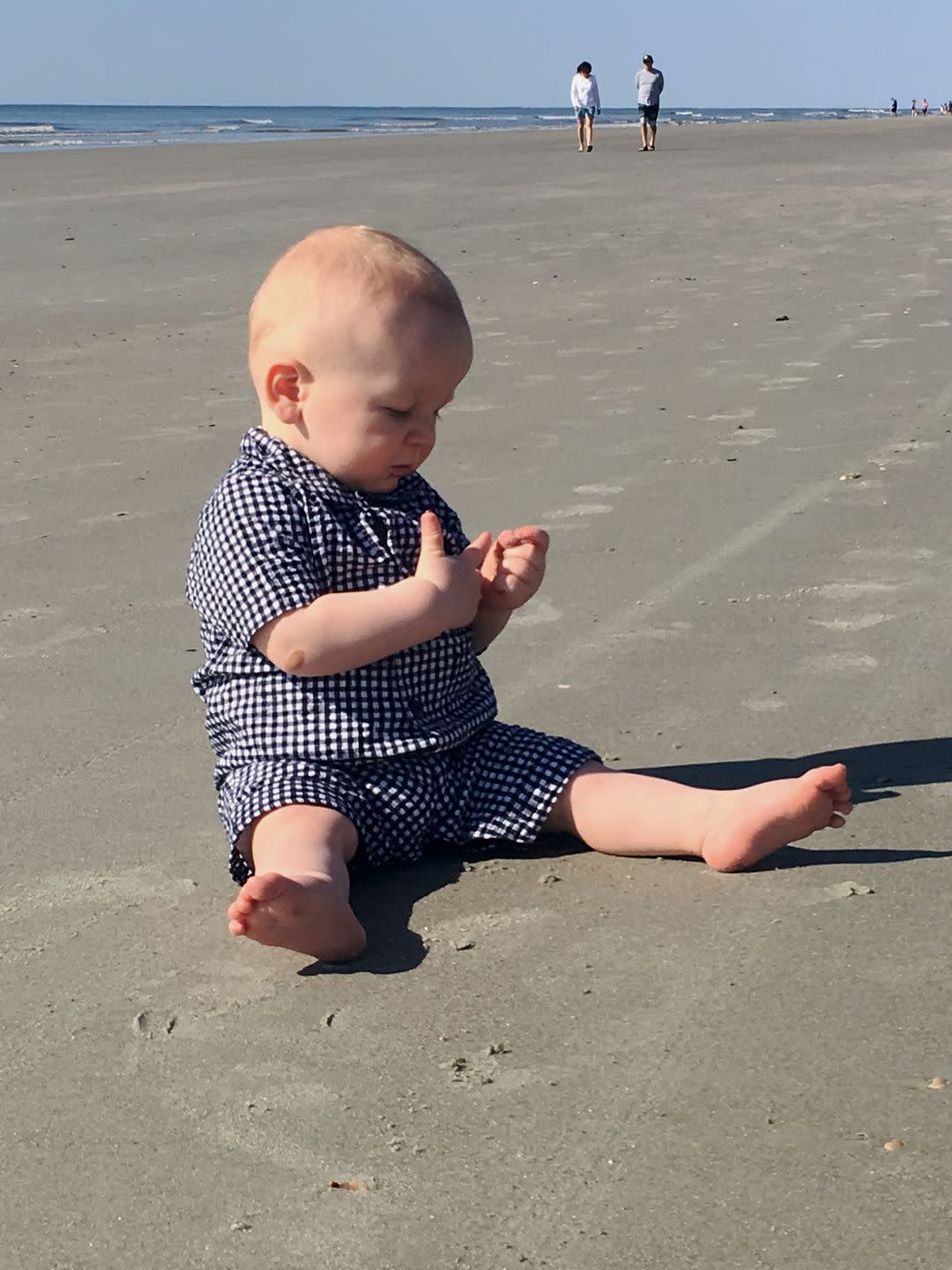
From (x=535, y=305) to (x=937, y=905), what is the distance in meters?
6.63

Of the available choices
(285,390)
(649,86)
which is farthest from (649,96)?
(285,390)

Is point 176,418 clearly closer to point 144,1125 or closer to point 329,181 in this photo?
point 144,1125

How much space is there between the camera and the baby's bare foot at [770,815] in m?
2.44

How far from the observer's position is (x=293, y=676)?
8.75 ft

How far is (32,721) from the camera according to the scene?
3.26 metres

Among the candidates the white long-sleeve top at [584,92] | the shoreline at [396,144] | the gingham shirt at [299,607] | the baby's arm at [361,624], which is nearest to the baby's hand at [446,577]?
the baby's arm at [361,624]

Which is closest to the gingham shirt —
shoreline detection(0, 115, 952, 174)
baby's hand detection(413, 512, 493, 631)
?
baby's hand detection(413, 512, 493, 631)

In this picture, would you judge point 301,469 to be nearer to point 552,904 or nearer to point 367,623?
point 367,623

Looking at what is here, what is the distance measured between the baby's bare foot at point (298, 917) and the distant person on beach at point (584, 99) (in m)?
23.3

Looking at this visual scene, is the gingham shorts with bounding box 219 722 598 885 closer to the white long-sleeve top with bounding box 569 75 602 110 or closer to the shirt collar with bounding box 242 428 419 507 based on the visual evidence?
the shirt collar with bounding box 242 428 419 507

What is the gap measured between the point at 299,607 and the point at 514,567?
1.20 feet

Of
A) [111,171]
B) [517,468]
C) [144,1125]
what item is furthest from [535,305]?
[111,171]

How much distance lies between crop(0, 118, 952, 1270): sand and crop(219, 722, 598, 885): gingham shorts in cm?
6

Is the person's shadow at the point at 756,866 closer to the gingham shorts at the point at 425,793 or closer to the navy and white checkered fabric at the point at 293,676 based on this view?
the gingham shorts at the point at 425,793
